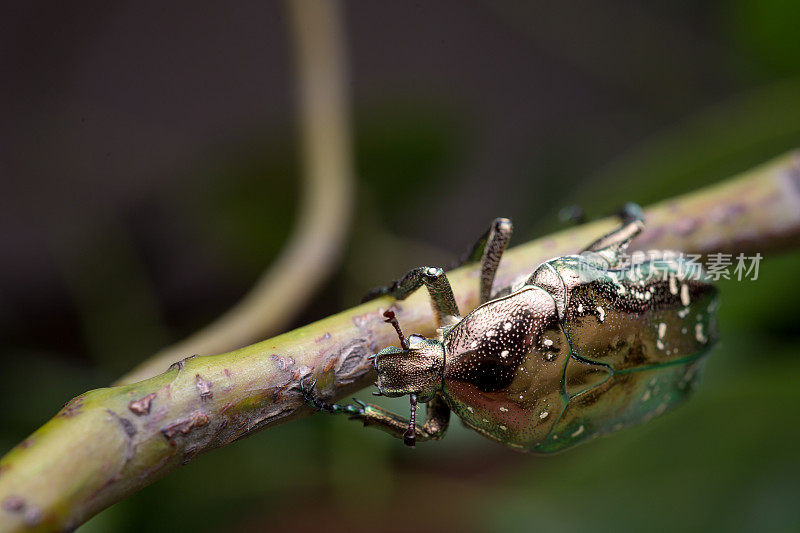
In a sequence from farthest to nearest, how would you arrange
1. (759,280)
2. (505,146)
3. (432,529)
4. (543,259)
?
(505,146), (432,529), (759,280), (543,259)

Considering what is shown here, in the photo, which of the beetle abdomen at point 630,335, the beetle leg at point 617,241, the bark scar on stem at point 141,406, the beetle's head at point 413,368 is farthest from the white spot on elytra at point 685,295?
the bark scar on stem at point 141,406

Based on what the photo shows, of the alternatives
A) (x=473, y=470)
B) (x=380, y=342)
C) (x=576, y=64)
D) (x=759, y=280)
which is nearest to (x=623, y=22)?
(x=576, y=64)

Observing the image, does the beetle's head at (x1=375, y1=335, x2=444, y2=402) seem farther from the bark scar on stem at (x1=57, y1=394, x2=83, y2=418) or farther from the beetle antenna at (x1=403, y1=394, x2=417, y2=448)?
the bark scar on stem at (x1=57, y1=394, x2=83, y2=418)

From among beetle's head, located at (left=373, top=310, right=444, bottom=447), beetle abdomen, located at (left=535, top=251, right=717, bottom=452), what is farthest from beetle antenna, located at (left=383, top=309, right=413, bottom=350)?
beetle abdomen, located at (left=535, top=251, right=717, bottom=452)

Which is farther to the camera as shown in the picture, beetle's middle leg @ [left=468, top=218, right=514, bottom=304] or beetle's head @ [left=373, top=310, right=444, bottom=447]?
beetle's middle leg @ [left=468, top=218, right=514, bottom=304]

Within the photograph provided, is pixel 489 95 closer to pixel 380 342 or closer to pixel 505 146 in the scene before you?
pixel 505 146

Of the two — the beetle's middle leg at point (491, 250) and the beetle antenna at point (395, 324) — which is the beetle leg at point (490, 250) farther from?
the beetle antenna at point (395, 324)
